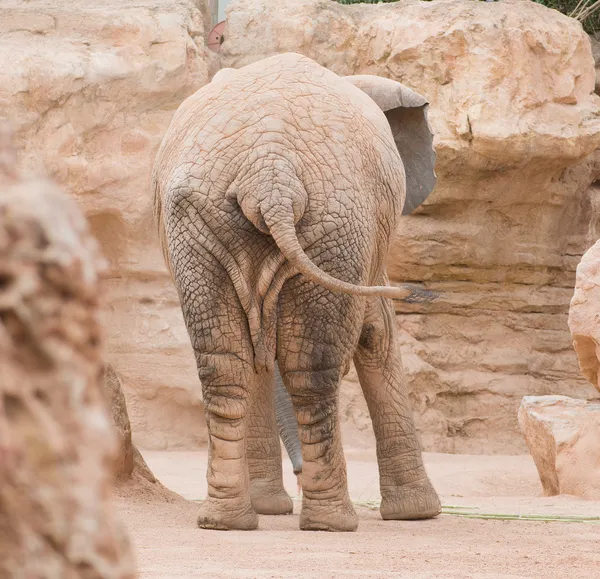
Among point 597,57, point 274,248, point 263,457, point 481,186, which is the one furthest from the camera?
point 597,57

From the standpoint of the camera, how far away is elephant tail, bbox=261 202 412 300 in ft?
12.7

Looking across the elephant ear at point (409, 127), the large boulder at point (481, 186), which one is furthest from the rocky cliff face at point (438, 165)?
the elephant ear at point (409, 127)

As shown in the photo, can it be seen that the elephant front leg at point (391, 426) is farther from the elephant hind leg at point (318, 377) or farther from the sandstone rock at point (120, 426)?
the sandstone rock at point (120, 426)

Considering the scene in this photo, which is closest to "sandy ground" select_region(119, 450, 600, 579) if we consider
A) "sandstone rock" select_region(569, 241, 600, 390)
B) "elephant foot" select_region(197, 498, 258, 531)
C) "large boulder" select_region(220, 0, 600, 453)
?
"elephant foot" select_region(197, 498, 258, 531)

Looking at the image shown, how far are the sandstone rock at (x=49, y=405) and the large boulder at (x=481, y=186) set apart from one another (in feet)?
26.0

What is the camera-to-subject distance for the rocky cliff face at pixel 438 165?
8586 millimetres

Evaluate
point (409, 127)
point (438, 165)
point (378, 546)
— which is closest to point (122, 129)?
point (438, 165)

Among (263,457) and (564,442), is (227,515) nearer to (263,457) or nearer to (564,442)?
(263,457)

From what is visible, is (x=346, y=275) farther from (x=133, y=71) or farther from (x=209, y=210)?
(x=133, y=71)

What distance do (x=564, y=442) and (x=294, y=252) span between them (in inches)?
109

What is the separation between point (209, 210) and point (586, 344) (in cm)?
286

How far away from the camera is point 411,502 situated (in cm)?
508

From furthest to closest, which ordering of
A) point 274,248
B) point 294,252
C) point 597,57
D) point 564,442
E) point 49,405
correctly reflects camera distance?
1. point 597,57
2. point 564,442
3. point 274,248
4. point 294,252
5. point 49,405

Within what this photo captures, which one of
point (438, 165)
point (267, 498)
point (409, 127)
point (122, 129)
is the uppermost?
point (409, 127)
